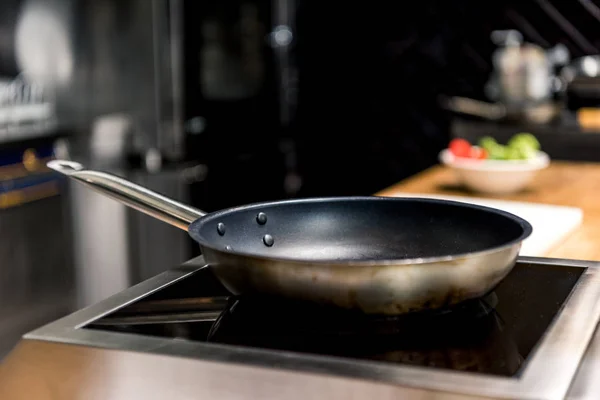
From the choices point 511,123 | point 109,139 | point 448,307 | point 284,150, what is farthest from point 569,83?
point 448,307

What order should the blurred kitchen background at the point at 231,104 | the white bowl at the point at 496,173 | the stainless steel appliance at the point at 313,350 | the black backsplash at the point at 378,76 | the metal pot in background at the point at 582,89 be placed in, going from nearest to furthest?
the stainless steel appliance at the point at 313,350
the white bowl at the point at 496,173
the blurred kitchen background at the point at 231,104
the metal pot in background at the point at 582,89
the black backsplash at the point at 378,76

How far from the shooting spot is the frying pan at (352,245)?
776 millimetres

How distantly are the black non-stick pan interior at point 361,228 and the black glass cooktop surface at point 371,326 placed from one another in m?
0.07

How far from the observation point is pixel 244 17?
3840 millimetres

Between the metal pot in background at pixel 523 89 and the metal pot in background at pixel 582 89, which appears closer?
the metal pot in background at pixel 523 89

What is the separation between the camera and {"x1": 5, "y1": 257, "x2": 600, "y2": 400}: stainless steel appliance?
671mm

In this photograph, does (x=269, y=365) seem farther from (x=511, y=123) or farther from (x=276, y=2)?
(x=276, y=2)

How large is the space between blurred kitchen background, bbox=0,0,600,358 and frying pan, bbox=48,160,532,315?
6.31ft

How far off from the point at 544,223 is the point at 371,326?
0.86 meters

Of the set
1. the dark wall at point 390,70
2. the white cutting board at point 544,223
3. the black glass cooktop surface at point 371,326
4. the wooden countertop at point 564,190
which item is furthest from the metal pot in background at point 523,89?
the black glass cooktop surface at point 371,326

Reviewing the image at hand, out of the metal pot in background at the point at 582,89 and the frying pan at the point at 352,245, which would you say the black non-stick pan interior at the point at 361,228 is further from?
the metal pot in background at the point at 582,89

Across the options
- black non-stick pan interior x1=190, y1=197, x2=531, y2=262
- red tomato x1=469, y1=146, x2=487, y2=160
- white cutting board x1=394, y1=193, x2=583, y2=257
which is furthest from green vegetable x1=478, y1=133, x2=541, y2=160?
black non-stick pan interior x1=190, y1=197, x2=531, y2=262

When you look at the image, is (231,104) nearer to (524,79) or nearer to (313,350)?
(524,79)

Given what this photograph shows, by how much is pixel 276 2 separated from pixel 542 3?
131cm
